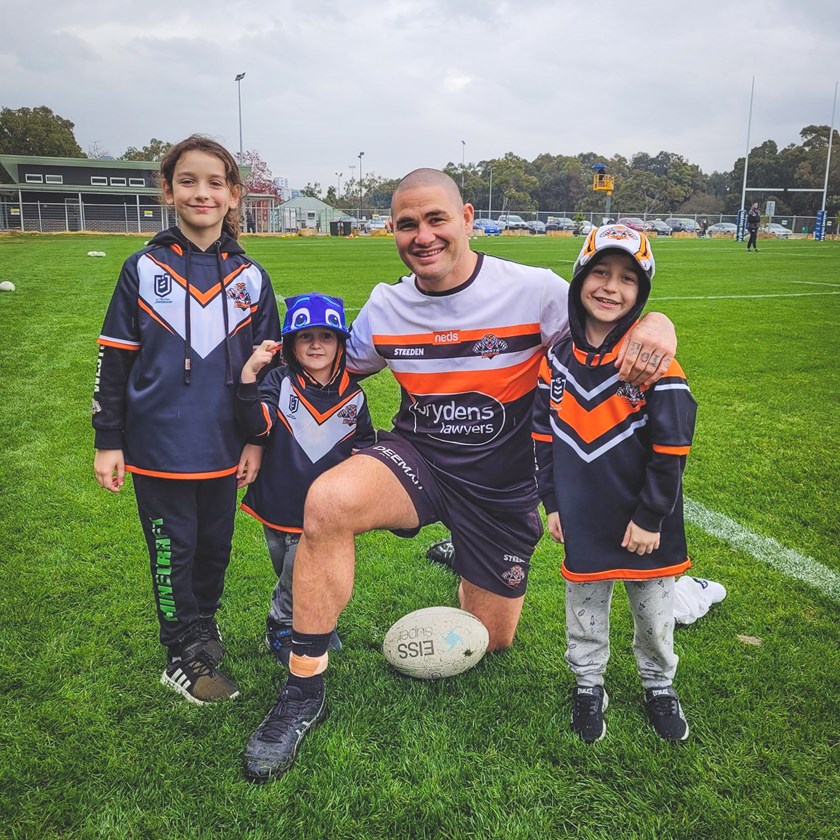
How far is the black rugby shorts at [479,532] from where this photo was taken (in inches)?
A: 123

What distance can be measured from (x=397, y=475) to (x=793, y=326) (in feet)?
32.5

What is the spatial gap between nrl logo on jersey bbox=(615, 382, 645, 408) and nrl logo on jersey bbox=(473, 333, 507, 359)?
0.67 m

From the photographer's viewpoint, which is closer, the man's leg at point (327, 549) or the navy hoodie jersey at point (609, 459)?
the navy hoodie jersey at point (609, 459)

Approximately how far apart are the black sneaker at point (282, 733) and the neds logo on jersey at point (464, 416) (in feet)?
3.85

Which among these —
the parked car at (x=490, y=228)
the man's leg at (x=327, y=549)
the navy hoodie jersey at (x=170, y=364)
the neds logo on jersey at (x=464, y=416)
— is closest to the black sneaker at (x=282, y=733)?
the man's leg at (x=327, y=549)

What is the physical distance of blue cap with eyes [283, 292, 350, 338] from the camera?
2.96 meters

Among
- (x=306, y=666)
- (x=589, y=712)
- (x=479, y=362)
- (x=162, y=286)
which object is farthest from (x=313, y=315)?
(x=589, y=712)

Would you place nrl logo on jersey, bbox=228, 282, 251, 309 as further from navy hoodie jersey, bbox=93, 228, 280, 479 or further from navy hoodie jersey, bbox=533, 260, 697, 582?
navy hoodie jersey, bbox=533, 260, 697, 582

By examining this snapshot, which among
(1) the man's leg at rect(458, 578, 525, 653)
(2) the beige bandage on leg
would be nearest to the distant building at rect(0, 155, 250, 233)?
(1) the man's leg at rect(458, 578, 525, 653)

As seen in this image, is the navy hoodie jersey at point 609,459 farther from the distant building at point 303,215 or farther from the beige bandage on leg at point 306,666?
the distant building at point 303,215

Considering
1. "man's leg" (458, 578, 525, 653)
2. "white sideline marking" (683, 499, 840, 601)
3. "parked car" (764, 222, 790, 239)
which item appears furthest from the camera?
"parked car" (764, 222, 790, 239)

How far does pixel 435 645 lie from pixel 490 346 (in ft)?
4.13

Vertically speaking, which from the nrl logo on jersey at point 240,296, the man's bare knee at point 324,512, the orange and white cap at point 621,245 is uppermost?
the orange and white cap at point 621,245

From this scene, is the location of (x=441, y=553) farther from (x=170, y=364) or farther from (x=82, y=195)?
(x=82, y=195)
